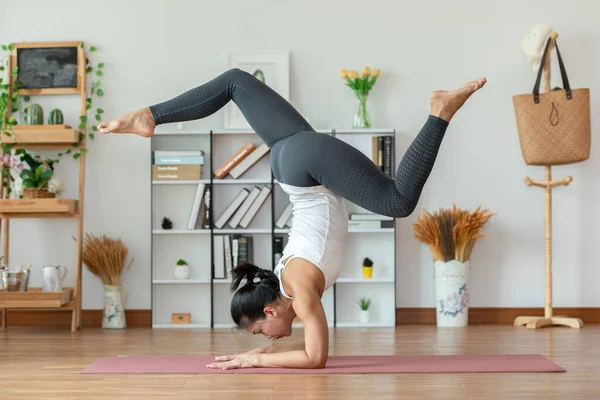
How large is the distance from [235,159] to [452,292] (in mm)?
1638

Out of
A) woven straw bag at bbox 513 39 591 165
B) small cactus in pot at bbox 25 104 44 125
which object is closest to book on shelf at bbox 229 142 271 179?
small cactus in pot at bbox 25 104 44 125

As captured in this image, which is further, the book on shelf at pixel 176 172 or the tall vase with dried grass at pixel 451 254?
the book on shelf at pixel 176 172

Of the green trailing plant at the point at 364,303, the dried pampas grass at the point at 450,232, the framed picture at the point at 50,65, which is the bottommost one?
the green trailing plant at the point at 364,303

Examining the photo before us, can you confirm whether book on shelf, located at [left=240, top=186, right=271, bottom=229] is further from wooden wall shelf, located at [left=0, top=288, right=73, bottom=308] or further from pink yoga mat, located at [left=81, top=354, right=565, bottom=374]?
pink yoga mat, located at [left=81, top=354, right=565, bottom=374]

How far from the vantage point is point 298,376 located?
10.6ft

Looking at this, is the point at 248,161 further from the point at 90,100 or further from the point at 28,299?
the point at 28,299

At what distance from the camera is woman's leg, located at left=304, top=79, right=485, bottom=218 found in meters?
2.84

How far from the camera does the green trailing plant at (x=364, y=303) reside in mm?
5426

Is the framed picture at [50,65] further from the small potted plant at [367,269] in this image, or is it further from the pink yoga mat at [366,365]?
the pink yoga mat at [366,365]

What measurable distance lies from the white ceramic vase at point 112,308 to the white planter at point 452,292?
6.73 ft

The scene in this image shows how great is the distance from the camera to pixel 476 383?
3.05 metres

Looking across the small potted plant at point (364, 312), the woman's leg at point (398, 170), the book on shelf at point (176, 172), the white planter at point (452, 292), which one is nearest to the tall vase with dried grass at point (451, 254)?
the white planter at point (452, 292)

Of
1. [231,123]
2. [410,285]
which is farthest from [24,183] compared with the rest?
[410,285]

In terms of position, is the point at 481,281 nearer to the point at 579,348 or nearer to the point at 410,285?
the point at 410,285
